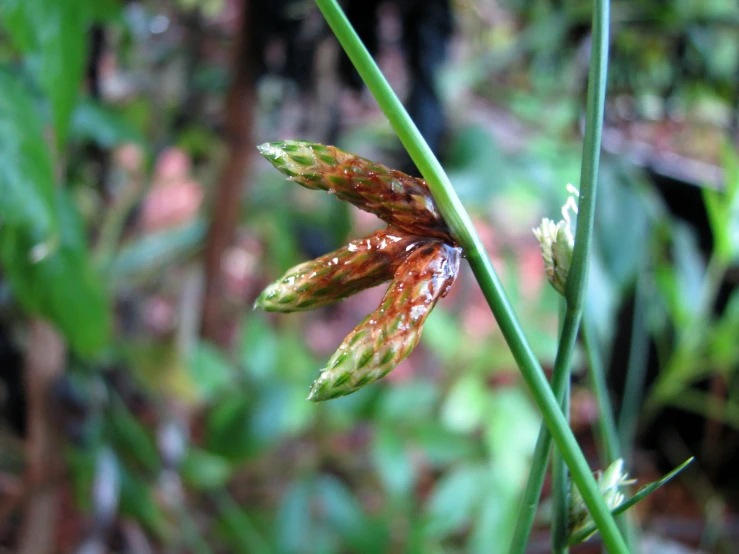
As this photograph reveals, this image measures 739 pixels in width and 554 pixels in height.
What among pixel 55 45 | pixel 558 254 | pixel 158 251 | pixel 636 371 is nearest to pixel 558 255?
pixel 558 254

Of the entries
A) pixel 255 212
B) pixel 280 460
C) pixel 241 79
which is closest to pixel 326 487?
pixel 280 460

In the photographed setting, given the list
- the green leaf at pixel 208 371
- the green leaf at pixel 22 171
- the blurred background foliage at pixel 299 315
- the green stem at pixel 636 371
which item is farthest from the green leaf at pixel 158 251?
the green stem at pixel 636 371

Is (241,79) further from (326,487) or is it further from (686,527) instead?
(686,527)

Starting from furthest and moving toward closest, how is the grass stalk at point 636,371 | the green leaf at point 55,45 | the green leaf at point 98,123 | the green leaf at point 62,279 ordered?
1. the grass stalk at point 636,371
2. the green leaf at point 98,123
3. the green leaf at point 62,279
4. the green leaf at point 55,45

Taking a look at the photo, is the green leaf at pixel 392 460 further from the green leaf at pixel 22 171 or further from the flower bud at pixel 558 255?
the flower bud at pixel 558 255

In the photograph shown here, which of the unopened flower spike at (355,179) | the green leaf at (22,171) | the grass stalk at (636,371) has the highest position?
the green leaf at (22,171)

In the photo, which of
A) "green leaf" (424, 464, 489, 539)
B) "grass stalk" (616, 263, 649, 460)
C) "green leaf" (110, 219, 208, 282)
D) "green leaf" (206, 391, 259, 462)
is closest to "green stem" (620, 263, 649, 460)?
"grass stalk" (616, 263, 649, 460)
